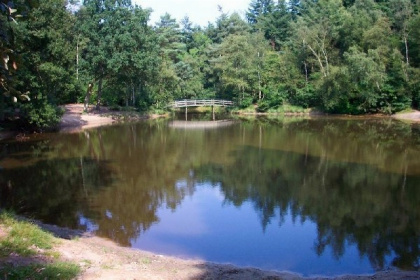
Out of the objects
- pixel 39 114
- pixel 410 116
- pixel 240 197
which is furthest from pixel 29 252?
pixel 410 116

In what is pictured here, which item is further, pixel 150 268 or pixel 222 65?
pixel 222 65

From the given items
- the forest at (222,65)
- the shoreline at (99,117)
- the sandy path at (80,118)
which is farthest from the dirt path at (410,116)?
the sandy path at (80,118)

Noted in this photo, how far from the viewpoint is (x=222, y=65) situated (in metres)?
56.4

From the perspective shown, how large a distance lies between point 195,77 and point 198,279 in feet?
181

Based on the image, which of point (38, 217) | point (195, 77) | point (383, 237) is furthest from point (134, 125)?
point (383, 237)

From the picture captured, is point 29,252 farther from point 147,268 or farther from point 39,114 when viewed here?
point 39,114

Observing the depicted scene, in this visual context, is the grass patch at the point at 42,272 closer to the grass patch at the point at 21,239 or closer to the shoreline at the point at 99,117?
the grass patch at the point at 21,239

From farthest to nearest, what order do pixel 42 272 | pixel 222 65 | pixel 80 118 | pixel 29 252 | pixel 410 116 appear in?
pixel 222 65 → pixel 410 116 → pixel 80 118 → pixel 29 252 → pixel 42 272

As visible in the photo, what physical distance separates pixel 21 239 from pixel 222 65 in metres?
50.0

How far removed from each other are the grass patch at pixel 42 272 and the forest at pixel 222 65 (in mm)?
21526

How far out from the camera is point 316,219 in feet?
43.8

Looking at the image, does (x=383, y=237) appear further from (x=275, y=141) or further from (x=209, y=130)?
(x=209, y=130)

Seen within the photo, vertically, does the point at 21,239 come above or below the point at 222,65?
below

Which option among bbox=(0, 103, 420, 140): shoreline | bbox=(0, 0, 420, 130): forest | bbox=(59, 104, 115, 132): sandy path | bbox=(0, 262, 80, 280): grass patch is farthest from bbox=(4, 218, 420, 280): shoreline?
bbox=(59, 104, 115, 132): sandy path
